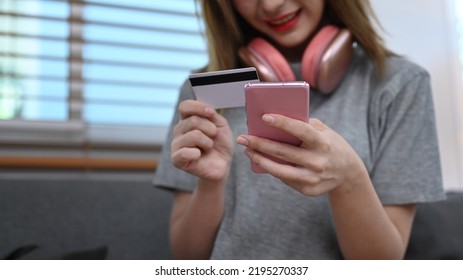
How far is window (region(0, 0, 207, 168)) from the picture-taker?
39.6 inches

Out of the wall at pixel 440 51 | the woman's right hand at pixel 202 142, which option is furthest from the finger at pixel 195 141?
the wall at pixel 440 51

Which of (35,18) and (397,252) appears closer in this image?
(397,252)

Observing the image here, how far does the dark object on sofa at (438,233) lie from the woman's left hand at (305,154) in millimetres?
546

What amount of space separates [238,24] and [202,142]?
16 cm

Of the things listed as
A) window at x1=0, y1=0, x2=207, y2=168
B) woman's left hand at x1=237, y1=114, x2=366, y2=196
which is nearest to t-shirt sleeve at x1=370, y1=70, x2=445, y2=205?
woman's left hand at x1=237, y1=114, x2=366, y2=196

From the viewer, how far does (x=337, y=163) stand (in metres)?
0.47

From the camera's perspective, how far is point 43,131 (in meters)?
1.05

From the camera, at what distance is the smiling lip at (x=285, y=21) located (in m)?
0.54

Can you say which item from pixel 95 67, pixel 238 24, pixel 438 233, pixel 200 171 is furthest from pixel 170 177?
pixel 438 233

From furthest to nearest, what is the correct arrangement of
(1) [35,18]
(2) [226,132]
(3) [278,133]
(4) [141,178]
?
(4) [141,178], (1) [35,18], (2) [226,132], (3) [278,133]
